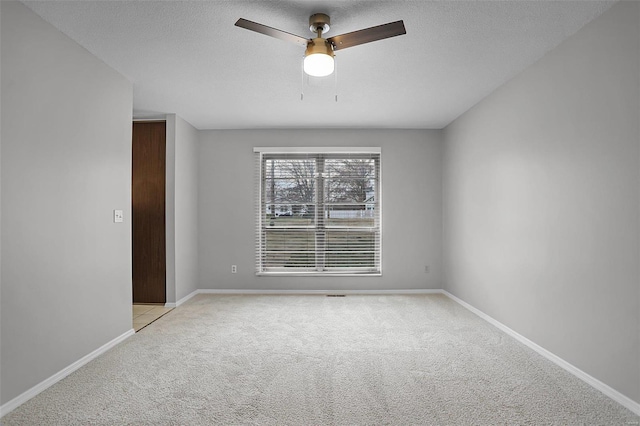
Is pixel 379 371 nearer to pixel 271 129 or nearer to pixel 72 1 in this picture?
pixel 72 1

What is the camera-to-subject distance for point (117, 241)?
139 inches

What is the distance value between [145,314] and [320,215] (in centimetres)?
272

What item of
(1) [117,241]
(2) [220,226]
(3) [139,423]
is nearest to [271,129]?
(2) [220,226]

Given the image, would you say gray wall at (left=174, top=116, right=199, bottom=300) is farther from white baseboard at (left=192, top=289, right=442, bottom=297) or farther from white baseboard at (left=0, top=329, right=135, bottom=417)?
white baseboard at (left=0, top=329, right=135, bottom=417)

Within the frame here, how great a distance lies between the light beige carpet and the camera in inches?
→ 87.7

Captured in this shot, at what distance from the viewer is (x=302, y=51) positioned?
10.3ft

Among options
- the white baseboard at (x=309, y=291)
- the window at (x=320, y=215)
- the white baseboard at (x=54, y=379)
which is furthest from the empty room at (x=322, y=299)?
the window at (x=320, y=215)

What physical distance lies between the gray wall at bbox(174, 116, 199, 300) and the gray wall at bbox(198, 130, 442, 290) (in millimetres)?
176

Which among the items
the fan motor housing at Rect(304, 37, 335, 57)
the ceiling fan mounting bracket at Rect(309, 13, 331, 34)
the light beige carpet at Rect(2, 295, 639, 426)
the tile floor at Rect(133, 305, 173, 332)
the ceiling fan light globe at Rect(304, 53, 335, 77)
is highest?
the ceiling fan mounting bracket at Rect(309, 13, 331, 34)

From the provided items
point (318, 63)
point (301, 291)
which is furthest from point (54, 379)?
point (301, 291)

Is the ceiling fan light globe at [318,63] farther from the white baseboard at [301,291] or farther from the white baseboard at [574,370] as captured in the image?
the white baseboard at [301,291]

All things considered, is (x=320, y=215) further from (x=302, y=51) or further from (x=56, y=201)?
(x=56, y=201)

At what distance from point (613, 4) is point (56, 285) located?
422 cm

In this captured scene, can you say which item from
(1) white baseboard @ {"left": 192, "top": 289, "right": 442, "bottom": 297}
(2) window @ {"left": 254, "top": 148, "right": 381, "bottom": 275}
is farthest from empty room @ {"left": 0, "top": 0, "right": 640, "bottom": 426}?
(2) window @ {"left": 254, "top": 148, "right": 381, "bottom": 275}
